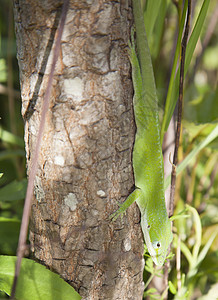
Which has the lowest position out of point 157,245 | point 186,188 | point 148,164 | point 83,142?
point 186,188

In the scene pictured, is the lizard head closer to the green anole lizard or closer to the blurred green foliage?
the green anole lizard

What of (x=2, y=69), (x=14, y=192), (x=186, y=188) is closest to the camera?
(x=14, y=192)

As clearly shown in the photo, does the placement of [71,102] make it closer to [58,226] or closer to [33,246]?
[58,226]

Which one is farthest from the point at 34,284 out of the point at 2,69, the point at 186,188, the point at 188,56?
the point at 186,188

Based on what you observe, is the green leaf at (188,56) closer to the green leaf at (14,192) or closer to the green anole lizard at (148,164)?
the green anole lizard at (148,164)

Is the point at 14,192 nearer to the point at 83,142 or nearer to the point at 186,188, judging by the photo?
the point at 83,142

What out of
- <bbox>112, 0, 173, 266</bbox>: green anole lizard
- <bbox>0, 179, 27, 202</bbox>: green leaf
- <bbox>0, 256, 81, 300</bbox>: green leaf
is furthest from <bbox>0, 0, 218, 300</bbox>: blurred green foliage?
<bbox>0, 256, 81, 300</bbox>: green leaf

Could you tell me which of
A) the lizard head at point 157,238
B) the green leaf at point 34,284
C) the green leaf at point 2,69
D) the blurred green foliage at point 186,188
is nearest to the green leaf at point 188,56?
the blurred green foliage at point 186,188

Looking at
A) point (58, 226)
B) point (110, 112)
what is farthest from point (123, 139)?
point (58, 226)
